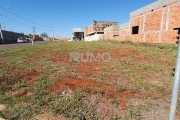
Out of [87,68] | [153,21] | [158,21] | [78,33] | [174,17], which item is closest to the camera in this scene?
[87,68]

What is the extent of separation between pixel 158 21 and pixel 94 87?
915 cm

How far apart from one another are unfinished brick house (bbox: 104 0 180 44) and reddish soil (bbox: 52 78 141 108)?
7.59 meters

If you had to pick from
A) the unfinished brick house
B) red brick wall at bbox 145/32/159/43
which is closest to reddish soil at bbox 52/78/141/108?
the unfinished brick house

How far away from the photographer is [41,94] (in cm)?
270

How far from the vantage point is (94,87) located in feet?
9.66

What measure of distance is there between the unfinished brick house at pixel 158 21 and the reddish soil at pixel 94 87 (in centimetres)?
759

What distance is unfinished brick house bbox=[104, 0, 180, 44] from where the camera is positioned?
8281 mm

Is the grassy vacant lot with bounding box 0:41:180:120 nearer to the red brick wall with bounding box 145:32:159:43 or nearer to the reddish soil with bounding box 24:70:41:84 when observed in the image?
the reddish soil with bounding box 24:70:41:84

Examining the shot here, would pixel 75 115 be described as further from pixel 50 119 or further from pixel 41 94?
pixel 41 94

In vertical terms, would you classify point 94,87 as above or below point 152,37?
below

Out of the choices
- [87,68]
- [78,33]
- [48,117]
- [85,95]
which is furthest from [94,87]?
[78,33]

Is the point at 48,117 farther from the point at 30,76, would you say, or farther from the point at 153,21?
the point at 153,21

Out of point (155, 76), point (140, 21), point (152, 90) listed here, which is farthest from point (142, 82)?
point (140, 21)

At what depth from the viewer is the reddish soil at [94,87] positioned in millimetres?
2610
